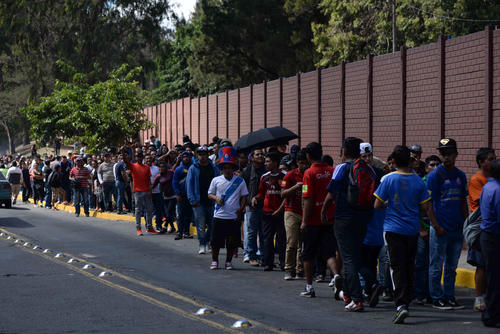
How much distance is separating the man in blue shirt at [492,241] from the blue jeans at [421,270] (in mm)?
1366

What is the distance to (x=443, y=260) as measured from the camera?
956cm

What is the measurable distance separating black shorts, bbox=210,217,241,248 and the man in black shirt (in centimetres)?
57

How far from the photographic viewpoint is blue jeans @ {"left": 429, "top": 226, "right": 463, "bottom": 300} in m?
9.47

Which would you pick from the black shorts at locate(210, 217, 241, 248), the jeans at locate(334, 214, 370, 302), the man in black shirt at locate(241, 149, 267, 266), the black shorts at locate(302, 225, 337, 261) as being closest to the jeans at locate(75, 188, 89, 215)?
the man in black shirt at locate(241, 149, 267, 266)

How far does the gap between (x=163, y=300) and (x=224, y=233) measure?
125 inches

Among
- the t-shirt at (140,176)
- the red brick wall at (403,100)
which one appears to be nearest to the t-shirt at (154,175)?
the t-shirt at (140,176)

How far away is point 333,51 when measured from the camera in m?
39.9

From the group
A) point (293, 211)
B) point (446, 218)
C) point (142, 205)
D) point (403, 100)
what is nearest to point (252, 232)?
point (293, 211)

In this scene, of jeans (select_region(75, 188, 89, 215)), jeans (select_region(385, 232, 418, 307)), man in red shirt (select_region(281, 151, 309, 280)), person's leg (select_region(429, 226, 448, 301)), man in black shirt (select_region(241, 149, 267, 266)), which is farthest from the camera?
jeans (select_region(75, 188, 89, 215))

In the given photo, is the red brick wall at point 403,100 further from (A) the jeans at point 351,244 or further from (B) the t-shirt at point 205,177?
(A) the jeans at point 351,244

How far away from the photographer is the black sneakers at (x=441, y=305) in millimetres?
9430

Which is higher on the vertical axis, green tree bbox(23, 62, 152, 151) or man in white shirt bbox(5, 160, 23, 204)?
green tree bbox(23, 62, 152, 151)

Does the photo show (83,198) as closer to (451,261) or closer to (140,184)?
(140,184)

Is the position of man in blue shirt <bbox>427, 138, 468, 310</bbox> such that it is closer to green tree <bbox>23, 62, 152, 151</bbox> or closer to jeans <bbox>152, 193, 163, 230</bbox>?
jeans <bbox>152, 193, 163, 230</bbox>
